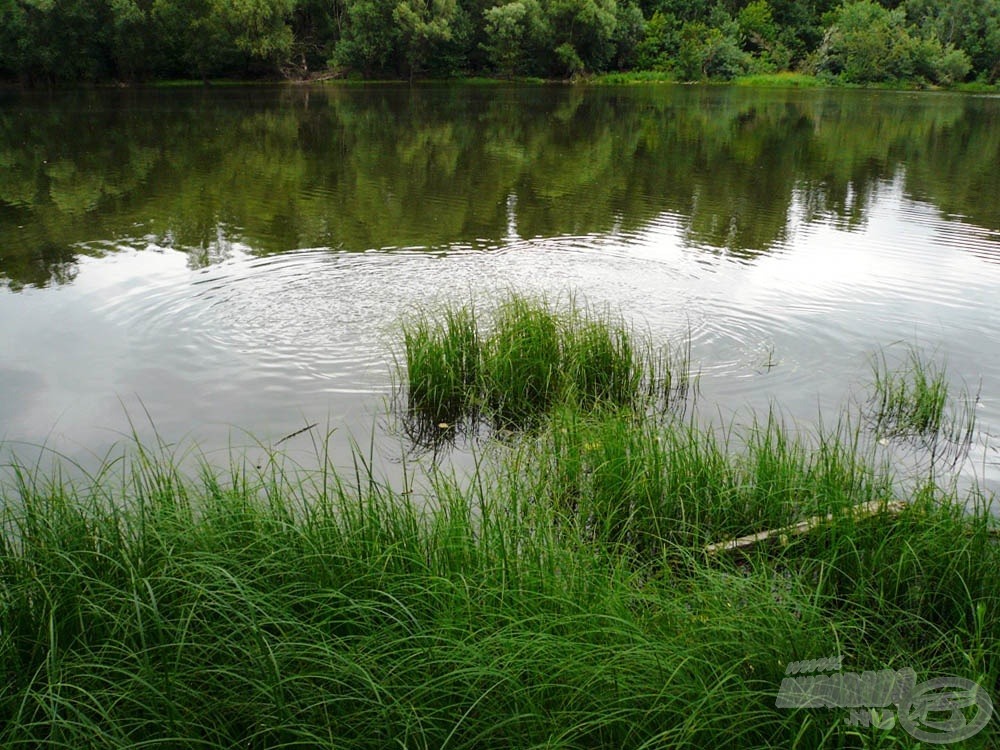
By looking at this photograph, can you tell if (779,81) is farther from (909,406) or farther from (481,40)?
(909,406)

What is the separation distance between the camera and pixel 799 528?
3703 mm

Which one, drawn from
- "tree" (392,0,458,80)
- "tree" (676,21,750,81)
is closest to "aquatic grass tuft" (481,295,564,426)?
"tree" (392,0,458,80)

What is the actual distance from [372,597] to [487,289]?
648cm

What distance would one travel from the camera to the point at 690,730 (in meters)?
2.30

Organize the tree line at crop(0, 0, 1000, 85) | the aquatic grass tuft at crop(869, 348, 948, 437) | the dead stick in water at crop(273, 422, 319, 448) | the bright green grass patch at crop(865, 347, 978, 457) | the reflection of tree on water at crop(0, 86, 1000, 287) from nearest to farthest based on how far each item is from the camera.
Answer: the dead stick in water at crop(273, 422, 319, 448), the bright green grass patch at crop(865, 347, 978, 457), the aquatic grass tuft at crop(869, 348, 948, 437), the reflection of tree on water at crop(0, 86, 1000, 287), the tree line at crop(0, 0, 1000, 85)

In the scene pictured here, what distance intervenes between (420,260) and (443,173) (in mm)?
7770

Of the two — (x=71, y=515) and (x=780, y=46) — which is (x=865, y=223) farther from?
(x=780, y=46)

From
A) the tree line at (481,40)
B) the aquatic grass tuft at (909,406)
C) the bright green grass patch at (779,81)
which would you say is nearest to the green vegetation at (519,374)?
the aquatic grass tuft at (909,406)

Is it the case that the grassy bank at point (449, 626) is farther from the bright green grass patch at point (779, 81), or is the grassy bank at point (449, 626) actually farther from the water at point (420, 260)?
the bright green grass patch at point (779, 81)

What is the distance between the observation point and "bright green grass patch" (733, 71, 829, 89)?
57625 mm

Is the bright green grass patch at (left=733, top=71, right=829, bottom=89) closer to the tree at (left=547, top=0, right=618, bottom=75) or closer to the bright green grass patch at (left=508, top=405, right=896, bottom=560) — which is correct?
the tree at (left=547, top=0, right=618, bottom=75)

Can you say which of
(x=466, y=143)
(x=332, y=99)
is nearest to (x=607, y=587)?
(x=466, y=143)

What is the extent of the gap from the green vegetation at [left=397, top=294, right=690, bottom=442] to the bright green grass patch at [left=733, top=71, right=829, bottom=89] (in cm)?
5714

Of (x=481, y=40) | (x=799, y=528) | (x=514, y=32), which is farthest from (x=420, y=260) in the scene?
(x=481, y=40)
